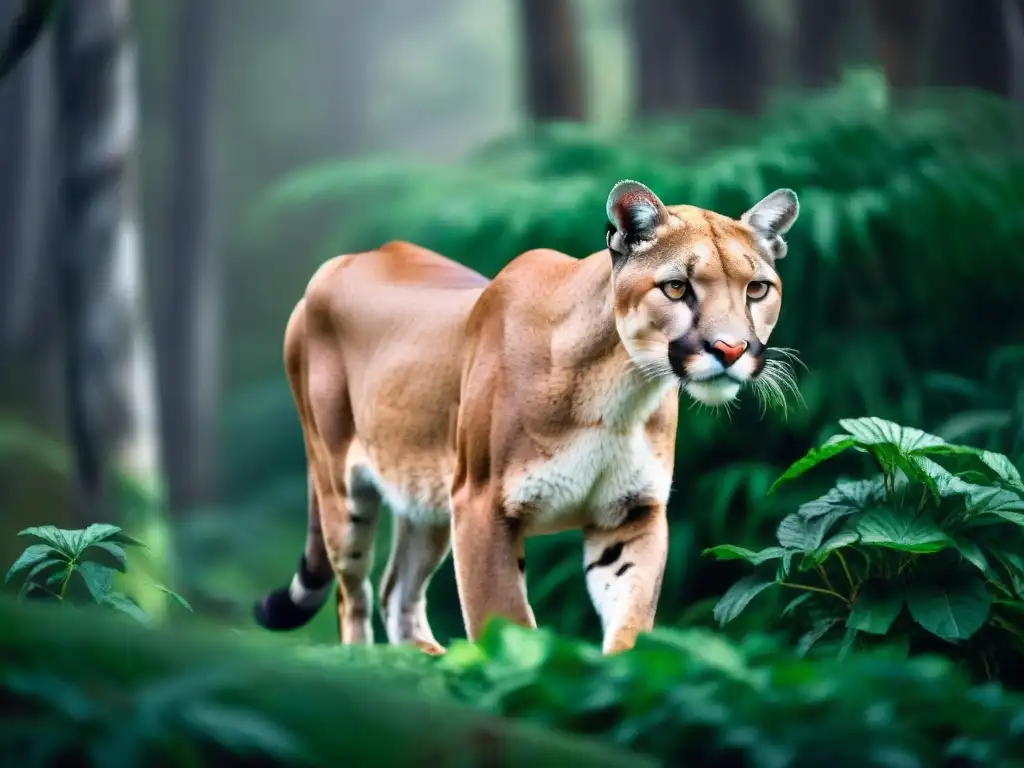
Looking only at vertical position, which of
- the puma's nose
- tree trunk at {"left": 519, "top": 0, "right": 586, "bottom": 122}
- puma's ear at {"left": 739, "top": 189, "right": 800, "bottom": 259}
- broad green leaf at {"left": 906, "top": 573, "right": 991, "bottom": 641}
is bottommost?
broad green leaf at {"left": 906, "top": 573, "right": 991, "bottom": 641}

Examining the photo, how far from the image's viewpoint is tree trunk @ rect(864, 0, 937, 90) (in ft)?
39.3

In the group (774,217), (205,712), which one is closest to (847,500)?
(774,217)

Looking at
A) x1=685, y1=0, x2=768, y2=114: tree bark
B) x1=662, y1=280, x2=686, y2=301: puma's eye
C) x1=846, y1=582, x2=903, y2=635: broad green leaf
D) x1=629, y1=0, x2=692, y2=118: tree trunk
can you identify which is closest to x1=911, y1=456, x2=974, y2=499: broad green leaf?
x1=846, y1=582, x2=903, y2=635: broad green leaf

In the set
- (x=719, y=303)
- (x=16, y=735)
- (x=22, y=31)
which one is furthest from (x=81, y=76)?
(x=16, y=735)

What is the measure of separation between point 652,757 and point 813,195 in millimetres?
4939

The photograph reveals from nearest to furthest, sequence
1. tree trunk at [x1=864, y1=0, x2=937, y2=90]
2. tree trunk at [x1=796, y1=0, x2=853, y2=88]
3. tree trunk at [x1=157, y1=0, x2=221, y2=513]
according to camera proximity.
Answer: tree trunk at [x1=864, y1=0, x2=937, y2=90] < tree trunk at [x1=796, y1=0, x2=853, y2=88] < tree trunk at [x1=157, y1=0, x2=221, y2=513]

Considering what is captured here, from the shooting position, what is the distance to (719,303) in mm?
4820

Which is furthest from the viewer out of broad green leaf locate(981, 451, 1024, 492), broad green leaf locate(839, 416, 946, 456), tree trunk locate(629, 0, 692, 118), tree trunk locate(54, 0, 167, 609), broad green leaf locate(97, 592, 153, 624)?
tree trunk locate(629, 0, 692, 118)

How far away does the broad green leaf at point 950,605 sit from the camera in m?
4.98

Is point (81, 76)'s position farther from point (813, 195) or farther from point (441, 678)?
point (441, 678)

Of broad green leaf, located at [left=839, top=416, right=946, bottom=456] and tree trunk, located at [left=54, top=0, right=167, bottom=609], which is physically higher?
tree trunk, located at [left=54, top=0, right=167, bottom=609]

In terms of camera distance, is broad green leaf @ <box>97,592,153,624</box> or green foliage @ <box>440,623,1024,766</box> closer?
green foliage @ <box>440,623,1024,766</box>

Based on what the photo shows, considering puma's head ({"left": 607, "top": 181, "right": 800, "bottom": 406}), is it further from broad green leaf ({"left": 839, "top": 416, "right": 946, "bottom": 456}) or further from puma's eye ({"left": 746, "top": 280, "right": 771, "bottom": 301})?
broad green leaf ({"left": 839, "top": 416, "right": 946, "bottom": 456})

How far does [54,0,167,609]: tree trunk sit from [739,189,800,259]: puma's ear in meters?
7.36
